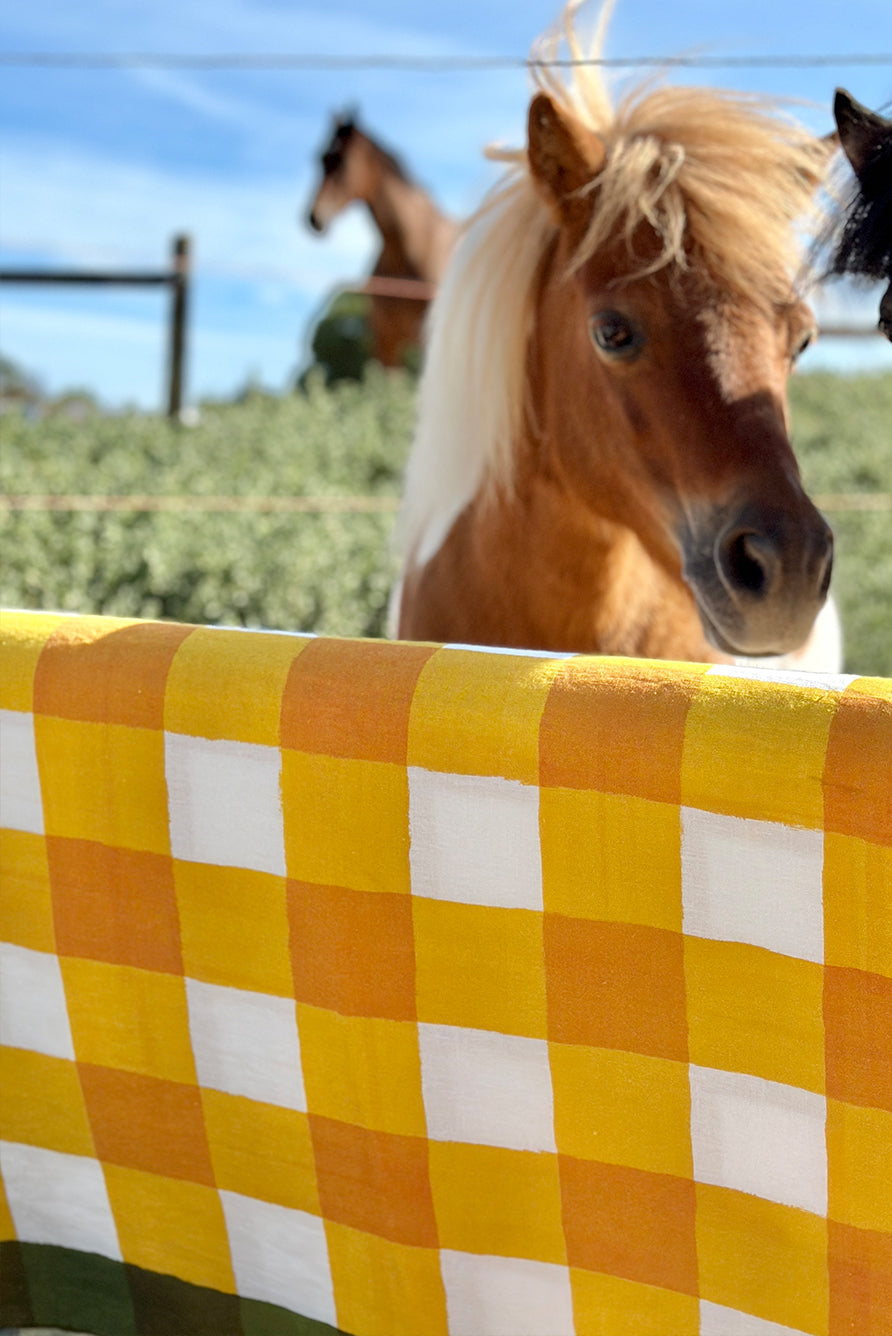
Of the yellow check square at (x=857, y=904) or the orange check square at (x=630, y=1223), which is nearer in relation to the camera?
the yellow check square at (x=857, y=904)

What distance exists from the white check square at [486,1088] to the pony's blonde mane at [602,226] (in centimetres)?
101

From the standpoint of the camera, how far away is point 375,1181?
35.9 inches

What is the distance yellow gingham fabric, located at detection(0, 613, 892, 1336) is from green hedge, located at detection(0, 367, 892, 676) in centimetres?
256

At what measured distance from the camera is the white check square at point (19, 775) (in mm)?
975

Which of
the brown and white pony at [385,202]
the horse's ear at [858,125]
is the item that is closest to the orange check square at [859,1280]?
the horse's ear at [858,125]

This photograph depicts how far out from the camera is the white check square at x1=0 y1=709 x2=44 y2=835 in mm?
975

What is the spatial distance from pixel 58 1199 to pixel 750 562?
3.22ft

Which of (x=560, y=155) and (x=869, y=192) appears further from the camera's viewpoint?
(x=560, y=155)

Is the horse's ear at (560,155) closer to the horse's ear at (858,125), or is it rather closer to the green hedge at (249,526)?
the horse's ear at (858,125)

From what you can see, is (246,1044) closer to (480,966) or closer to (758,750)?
(480,966)

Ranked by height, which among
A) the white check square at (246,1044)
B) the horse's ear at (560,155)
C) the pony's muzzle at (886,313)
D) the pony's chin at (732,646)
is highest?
the horse's ear at (560,155)

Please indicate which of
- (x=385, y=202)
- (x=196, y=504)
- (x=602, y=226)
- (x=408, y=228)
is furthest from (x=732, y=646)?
(x=385, y=202)

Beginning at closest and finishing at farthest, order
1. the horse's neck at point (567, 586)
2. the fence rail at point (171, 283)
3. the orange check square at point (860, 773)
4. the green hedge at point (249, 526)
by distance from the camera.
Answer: the orange check square at point (860, 773) → the horse's neck at point (567, 586) → the green hedge at point (249, 526) → the fence rail at point (171, 283)

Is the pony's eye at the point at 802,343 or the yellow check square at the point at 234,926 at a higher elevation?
the pony's eye at the point at 802,343
